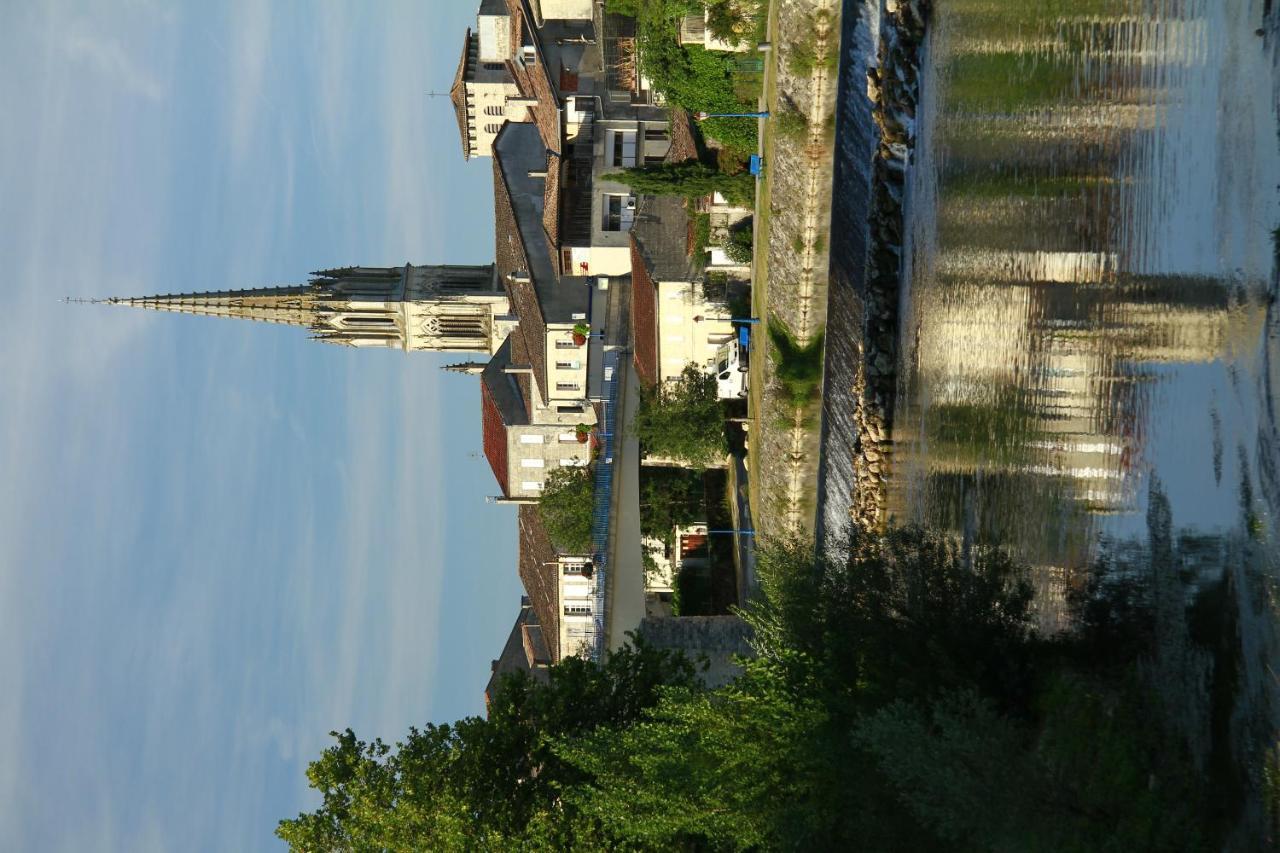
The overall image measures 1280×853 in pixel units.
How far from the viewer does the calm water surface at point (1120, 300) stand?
13.5 meters

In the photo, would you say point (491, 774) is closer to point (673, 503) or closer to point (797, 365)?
point (797, 365)

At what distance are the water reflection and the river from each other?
3 cm

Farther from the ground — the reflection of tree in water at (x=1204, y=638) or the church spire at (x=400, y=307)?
the church spire at (x=400, y=307)

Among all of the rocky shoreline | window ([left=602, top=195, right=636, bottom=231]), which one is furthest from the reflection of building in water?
window ([left=602, top=195, right=636, bottom=231])

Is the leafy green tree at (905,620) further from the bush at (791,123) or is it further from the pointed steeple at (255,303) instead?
the pointed steeple at (255,303)

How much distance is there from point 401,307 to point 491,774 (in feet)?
121

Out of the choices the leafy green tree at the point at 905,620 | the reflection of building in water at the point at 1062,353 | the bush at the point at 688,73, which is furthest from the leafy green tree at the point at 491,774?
the bush at the point at 688,73

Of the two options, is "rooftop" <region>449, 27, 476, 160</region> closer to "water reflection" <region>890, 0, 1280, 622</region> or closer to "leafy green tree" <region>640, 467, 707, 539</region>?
"leafy green tree" <region>640, 467, 707, 539</region>

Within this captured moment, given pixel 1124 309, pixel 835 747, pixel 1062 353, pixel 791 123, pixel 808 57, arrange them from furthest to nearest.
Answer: pixel 791 123 < pixel 808 57 < pixel 835 747 < pixel 1062 353 < pixel 1124 309

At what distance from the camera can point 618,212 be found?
4503 centimetres

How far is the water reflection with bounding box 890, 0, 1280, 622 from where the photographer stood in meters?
13.6

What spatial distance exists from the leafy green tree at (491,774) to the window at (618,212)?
18.0 meters

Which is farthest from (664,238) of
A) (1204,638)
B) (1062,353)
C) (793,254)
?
(1204,638)

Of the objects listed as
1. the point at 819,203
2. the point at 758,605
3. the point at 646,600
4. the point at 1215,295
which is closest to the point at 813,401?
the point at 819,203
